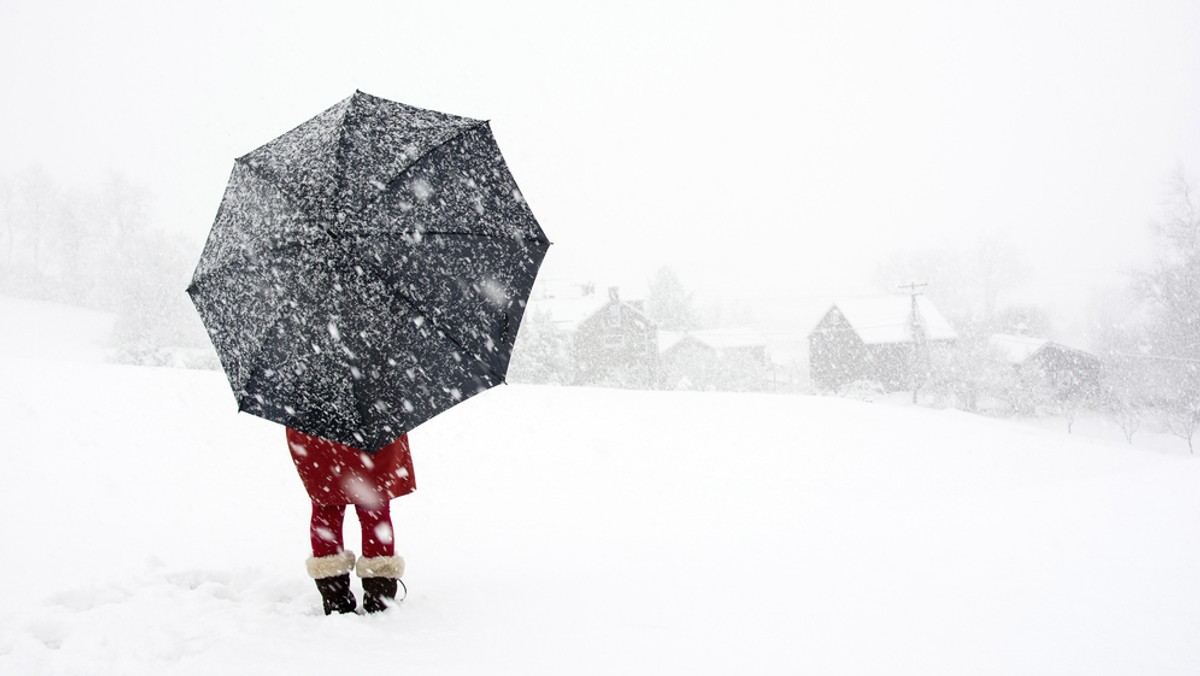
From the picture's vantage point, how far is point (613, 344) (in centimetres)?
3450

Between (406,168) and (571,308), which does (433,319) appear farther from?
(571,308)

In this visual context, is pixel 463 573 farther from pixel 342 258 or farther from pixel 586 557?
pixel 342 258

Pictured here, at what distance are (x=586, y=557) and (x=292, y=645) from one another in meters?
2.10

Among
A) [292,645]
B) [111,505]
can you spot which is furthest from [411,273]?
[111,505]

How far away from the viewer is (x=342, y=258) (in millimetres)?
2617

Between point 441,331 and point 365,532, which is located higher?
point 441,331

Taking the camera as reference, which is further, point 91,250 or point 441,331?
point 91,250

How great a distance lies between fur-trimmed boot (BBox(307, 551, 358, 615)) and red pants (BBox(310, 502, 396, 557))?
0.15ft

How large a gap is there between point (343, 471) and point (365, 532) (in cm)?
34

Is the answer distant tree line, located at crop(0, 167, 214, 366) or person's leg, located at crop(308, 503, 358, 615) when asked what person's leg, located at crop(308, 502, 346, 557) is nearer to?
person's leg, located at crop(308, 503, 358, 615)

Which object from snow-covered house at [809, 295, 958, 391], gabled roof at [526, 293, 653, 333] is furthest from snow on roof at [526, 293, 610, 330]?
snow-covered house at [809, 295, 958, 391]

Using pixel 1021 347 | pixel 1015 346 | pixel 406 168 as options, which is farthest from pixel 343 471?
pixel 1015 346

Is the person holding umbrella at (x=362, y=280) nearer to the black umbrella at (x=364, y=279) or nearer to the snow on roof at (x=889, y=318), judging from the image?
the black umbrella at (x=364, y=279)

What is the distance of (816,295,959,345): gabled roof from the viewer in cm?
3588
